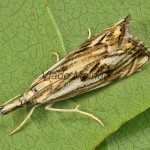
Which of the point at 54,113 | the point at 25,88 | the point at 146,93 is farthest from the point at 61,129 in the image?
the point at 146,93

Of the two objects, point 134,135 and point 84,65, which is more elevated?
point 84,65

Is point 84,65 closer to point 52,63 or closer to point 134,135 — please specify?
point 52,63

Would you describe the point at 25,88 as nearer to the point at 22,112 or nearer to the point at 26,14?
the point at 22,112

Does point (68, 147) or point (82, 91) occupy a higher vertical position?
point (82, 91)

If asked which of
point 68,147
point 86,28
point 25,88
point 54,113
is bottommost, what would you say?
point 68,147

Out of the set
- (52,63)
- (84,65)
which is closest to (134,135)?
(84,65)

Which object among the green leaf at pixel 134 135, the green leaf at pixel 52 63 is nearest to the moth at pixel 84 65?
the green leaf at pixel 52 63
